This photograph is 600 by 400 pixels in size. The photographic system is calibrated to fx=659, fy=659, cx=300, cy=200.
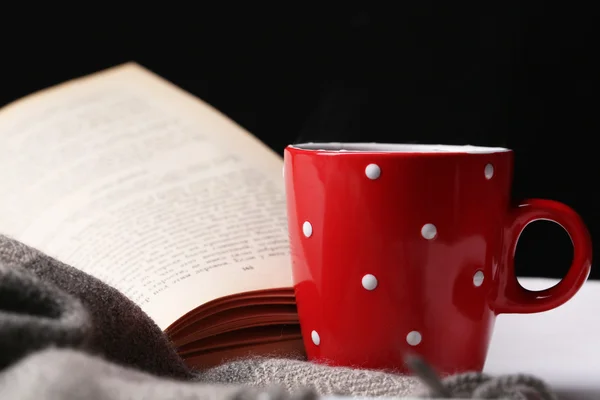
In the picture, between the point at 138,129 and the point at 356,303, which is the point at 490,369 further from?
the point at 138,129

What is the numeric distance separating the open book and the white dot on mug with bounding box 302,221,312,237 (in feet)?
0.22

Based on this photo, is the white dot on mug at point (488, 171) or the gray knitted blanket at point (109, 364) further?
the white dot on mug at point (488, 171)

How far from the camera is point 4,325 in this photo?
20 centimetres

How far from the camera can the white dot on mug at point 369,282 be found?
0.30 metres

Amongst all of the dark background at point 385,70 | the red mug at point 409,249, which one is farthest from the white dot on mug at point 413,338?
the dark background at point 385,70

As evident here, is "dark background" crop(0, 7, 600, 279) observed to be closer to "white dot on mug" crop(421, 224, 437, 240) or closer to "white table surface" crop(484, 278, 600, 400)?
"white table surface" crop(484, 278, 600, 400)

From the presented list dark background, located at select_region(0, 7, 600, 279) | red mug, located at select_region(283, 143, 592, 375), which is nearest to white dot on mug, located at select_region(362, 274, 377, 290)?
red mug, located at select_region(283, 143, 592, 375)

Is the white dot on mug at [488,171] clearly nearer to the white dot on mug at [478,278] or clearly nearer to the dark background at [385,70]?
the white dot on mug at [478,278]

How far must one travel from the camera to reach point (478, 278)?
1.02 feet

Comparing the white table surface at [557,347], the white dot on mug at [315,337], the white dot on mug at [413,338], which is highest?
the white dot on mug at [413,338]

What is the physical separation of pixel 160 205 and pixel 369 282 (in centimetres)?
21

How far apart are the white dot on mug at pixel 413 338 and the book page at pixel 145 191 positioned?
99 mm

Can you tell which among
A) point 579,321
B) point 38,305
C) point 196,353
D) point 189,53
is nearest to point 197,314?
point 196,353

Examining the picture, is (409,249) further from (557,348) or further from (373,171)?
(557,348)
